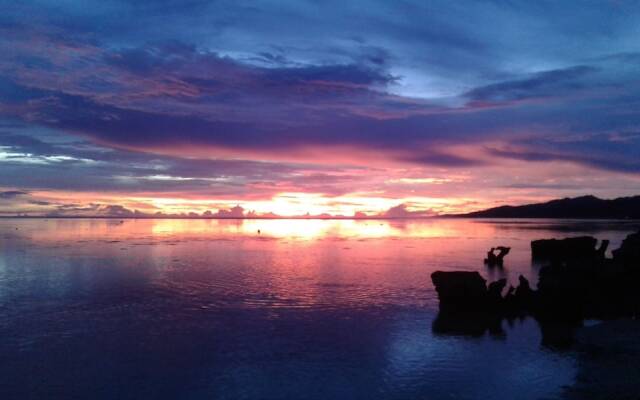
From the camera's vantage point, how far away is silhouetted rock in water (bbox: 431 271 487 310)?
36531 millimetres

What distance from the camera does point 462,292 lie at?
1438 inches

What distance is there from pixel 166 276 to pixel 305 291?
55.2 ft

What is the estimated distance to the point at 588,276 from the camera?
36656mm

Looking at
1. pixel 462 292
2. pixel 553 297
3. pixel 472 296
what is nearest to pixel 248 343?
pixel 462 292

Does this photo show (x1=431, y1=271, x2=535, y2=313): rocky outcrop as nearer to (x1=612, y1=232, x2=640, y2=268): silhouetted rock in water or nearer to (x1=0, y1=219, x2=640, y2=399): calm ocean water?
(x1=0, y1=219, x2=640, y2=399): calm ocean water

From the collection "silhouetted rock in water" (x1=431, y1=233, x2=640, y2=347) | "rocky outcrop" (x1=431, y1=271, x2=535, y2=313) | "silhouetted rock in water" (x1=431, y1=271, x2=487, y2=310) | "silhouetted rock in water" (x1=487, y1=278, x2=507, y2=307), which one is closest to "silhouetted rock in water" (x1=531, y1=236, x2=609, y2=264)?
"silhouetted rock in water" (x1=431, y1=233, x2=640, y2=347)

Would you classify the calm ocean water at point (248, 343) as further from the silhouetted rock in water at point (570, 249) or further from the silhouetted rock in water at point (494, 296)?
the silhouetted rock in water at point (570, 249)

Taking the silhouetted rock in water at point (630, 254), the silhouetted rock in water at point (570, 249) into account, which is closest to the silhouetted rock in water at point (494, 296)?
the silhouetted rock in water at point (630, 254)

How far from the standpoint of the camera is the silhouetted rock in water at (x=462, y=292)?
36.5 meters

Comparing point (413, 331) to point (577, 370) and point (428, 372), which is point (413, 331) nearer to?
point (428, 372)

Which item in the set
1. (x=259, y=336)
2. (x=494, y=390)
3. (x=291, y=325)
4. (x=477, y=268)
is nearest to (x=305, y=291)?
(x=291, y=325)

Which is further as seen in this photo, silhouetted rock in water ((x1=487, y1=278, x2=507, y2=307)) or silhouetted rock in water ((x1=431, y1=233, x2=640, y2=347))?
silhouetted rock in water ((x1=487, y1=278, x2=507, y2=307))

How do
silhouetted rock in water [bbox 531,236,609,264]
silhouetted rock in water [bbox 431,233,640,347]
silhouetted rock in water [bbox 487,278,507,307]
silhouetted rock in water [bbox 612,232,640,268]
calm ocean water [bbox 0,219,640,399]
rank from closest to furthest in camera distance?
calm ocean water [bbox 0,219,640,399], silhouetted rock in water [bbox 431,233,640,347], silhouetted rock in water [bbox 487,278,507,307], silhouetted rock in water [bbox 612,232,640,268], silhouetted rock in water [bbox 531,236,609,264]

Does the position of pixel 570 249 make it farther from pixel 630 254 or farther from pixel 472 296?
pixel 472 296
